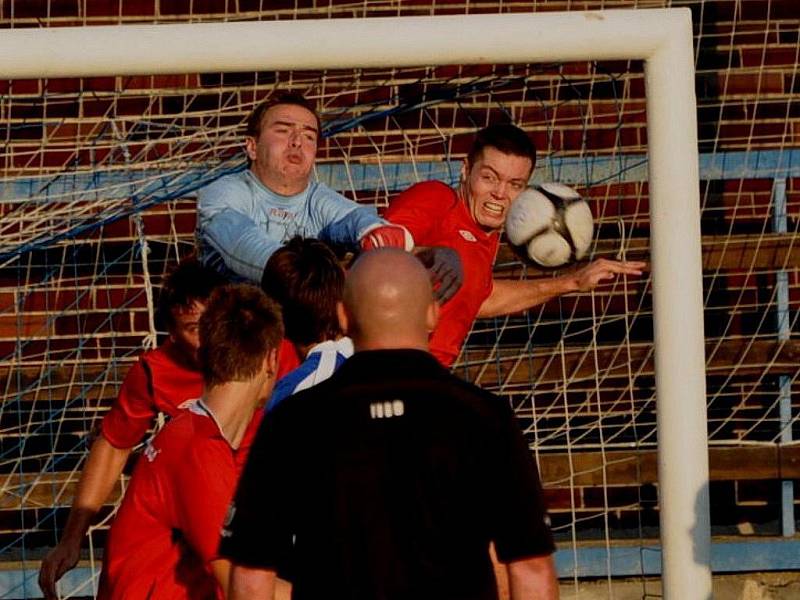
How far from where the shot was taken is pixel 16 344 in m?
7.04

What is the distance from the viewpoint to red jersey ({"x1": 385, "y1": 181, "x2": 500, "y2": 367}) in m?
5.46

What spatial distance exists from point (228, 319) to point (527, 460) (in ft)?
3.41

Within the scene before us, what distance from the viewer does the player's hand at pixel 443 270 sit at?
5.00m

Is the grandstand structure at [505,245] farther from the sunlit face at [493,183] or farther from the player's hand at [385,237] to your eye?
the player's hand at [385,237]

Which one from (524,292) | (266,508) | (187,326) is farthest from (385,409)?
(524,292)

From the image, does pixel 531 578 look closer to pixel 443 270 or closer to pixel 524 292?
pixel 443 270

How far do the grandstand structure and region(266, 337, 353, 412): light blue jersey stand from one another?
212 centimetres

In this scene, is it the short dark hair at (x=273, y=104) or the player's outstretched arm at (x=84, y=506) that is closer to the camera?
the player's outstretched arm at (x=84, y=506)

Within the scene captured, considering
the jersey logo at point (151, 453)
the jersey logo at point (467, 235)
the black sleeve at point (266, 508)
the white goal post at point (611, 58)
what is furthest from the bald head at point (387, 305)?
the jersey logo at point (467, 235)

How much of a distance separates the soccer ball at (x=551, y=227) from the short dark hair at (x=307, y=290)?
3.47 ft

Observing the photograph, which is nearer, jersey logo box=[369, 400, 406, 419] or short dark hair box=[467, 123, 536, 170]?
jersey logo box=[369, 400, 406, 419]

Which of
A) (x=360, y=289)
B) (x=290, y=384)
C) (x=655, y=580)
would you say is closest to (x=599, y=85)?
(x=655, y=580)

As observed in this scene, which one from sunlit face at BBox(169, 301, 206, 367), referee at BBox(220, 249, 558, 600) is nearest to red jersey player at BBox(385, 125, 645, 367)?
sunlit face at BBox(169, 301, 206, 367)

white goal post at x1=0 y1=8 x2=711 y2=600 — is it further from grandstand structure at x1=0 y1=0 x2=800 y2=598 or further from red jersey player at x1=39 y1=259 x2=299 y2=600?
grandstand structure at x1=0 y1=0 x2=800 y2=598
